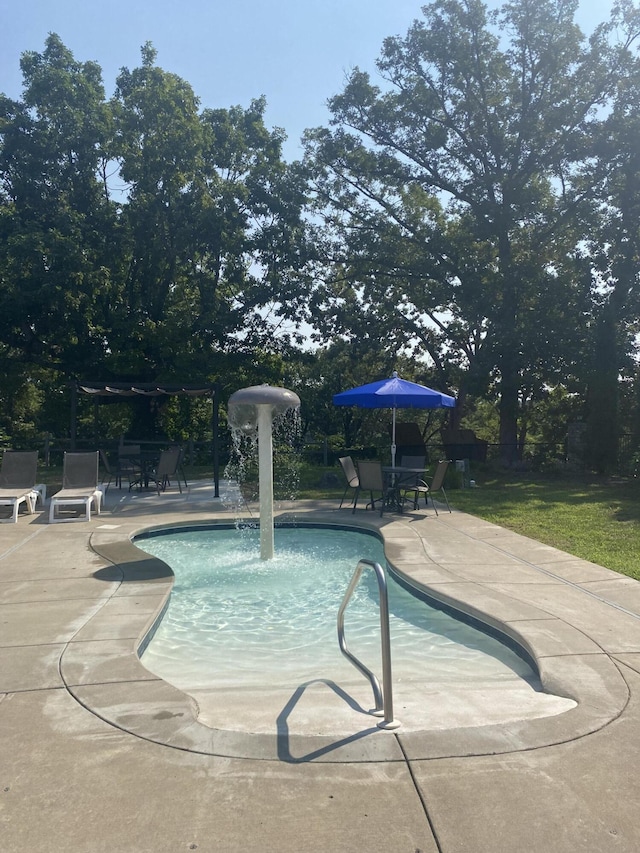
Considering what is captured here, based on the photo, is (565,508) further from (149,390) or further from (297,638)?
(149,390)

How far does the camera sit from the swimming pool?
14.6 feet

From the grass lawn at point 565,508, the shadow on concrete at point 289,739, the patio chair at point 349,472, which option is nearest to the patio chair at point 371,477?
the patio chair at point 349,472

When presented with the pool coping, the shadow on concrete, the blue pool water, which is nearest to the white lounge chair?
the pool coping

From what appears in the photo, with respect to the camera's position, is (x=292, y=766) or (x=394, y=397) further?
(x=394, y=397)

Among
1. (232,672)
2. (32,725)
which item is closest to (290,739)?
(32,725)

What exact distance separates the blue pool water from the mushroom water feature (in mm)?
442

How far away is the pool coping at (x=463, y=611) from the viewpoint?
10.3ft

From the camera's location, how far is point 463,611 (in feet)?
18.6

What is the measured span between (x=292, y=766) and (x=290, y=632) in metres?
2.76

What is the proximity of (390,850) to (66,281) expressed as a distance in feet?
66.1

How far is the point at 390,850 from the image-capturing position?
2373 mm

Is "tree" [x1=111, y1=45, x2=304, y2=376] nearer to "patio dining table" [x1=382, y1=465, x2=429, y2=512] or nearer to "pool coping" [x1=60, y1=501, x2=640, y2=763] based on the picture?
"patio dining table" [x1=382, y1=465, x2=429, y2=512]

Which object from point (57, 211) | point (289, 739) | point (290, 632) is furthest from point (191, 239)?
point (289, 739)

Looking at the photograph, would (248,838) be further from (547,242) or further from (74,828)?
(547,242)
